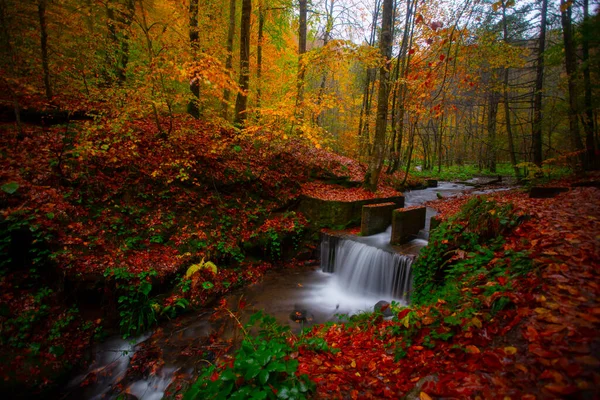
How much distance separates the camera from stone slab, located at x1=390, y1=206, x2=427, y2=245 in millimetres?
7660

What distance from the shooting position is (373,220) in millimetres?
8625

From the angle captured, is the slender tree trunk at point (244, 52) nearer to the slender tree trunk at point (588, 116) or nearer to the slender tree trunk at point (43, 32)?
the slender tree trunk at point (43, 32)

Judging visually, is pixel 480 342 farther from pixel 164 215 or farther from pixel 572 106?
pixel 572 106

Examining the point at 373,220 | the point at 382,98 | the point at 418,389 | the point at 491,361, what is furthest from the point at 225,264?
the point at 382,98

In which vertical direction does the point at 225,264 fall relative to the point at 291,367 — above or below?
below

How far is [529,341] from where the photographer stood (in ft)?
A: 7.20

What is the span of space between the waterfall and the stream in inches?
1.1

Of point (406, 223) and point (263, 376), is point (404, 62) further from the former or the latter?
point (263, 376)

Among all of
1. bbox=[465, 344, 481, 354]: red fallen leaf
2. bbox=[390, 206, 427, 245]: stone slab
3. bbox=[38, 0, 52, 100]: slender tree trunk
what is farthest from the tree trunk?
bbox=[465, 344, 481, 354]: red fallen leaf

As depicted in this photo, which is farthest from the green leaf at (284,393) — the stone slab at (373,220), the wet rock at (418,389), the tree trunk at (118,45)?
the tree trunk at (118,45)

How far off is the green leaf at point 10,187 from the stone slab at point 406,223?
30.9 feet

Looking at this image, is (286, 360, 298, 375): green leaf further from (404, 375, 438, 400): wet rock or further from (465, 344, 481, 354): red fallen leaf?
(465, 344, 481, 354): red fallen leaf

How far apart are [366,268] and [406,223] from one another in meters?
Result: 1.91

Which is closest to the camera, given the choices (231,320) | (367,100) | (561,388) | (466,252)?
(561,388)
